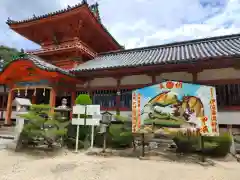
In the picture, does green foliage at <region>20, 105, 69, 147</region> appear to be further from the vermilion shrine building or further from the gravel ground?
the vermilion shrine building

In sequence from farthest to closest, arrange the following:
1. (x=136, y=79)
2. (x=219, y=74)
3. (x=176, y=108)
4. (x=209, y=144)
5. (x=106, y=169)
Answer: (x=136, y=79) < (x=219, y=74) < (x=209, y=144) < (x=176, y=108) < (x=106, y=169)

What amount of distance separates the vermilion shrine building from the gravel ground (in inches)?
152

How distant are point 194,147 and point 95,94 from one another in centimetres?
609

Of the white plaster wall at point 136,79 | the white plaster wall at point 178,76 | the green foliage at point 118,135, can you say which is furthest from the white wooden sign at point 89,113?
the white plaster wall at point 178,76

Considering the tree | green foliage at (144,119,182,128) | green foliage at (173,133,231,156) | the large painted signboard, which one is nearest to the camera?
the large painted signboard

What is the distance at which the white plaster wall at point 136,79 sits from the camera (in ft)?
31.7

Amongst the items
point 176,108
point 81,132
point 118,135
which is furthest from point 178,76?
point 81,132

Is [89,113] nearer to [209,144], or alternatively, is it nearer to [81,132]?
[81,132]

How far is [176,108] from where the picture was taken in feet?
19.5

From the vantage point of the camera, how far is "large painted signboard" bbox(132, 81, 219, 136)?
5.59m

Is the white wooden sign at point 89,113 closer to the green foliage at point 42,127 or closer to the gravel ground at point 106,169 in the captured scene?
the green foliage at point 42,127

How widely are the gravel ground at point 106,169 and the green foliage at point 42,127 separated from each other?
92 centimetres

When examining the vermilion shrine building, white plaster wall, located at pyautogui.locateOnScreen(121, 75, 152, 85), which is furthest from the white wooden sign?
white plaster wall, located at pyautogui.locateOnScreen(121, 75, 152, 85)

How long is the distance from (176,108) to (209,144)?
168cm
